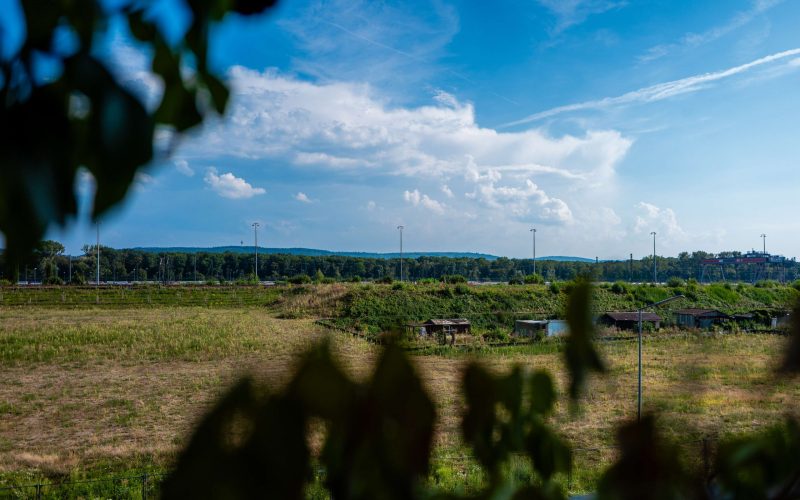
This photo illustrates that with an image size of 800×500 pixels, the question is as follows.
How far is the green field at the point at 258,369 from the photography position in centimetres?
54

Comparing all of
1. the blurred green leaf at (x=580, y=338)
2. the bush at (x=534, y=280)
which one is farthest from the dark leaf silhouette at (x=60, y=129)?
the bush at (x=534, y=280)

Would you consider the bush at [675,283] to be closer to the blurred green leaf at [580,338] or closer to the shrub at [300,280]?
the shrub at [300,280]

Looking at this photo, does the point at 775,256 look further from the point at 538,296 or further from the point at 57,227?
the point at 57,227

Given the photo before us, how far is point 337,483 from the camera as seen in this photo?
0.34m

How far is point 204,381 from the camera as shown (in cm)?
1739

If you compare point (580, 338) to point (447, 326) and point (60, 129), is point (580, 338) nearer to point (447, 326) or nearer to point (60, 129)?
point (60, 129)

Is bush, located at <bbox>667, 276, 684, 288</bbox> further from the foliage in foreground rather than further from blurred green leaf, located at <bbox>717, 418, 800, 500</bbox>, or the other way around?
the foliage in foreground

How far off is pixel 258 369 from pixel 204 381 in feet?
61.8

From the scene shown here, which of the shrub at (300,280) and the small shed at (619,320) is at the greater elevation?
the small shed at (619,320)

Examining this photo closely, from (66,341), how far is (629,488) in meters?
28.6

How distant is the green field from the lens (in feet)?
1.77

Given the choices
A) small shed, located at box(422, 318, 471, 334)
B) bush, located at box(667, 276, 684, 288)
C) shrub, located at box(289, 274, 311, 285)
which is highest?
bush, located at box(667, 276, 684, 288)

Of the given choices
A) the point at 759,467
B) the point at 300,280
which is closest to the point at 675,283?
the point at 300,280

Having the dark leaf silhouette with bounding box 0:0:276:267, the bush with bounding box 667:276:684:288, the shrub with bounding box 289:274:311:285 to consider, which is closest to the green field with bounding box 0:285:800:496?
the dark leaf silhouette with bounding box 0:0:276:267
